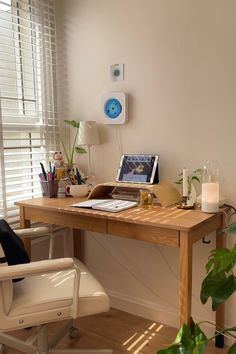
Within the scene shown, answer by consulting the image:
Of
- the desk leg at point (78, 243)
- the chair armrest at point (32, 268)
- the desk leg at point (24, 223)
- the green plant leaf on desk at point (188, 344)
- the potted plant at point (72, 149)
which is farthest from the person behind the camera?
the desk leg at point (78, 243)

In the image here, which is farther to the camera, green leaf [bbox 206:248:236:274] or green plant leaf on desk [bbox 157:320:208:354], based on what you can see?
green leaf [bbox 206:248:236:274]

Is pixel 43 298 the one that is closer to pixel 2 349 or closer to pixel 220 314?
pixel 2 349

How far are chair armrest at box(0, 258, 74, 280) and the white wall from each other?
92 centimetres

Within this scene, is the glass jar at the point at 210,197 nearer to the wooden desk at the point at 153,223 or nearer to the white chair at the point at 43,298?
the wooden desk at the point at 153,223

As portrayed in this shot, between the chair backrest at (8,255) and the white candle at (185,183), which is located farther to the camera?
the white candle at (185,183)

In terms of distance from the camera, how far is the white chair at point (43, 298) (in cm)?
136

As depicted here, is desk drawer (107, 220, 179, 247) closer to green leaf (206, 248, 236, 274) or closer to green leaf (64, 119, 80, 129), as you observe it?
green leaf (206, 248, 236, 274)

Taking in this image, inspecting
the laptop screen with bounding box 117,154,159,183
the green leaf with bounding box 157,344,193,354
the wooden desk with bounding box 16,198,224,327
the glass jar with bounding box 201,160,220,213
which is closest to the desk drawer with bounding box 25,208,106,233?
the wooden desk with bounding box 16,198,224,327

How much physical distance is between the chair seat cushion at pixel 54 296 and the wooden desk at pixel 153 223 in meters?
0.30

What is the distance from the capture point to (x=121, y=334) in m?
2.04

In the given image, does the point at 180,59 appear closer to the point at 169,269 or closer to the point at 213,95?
the point at 213,95

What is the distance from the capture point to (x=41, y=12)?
7.50 feet

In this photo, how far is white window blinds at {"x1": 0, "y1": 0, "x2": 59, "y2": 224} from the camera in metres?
2.13

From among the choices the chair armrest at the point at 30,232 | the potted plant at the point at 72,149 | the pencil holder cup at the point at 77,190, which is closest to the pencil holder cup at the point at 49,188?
the pencil holder cup at the point at 77,190
